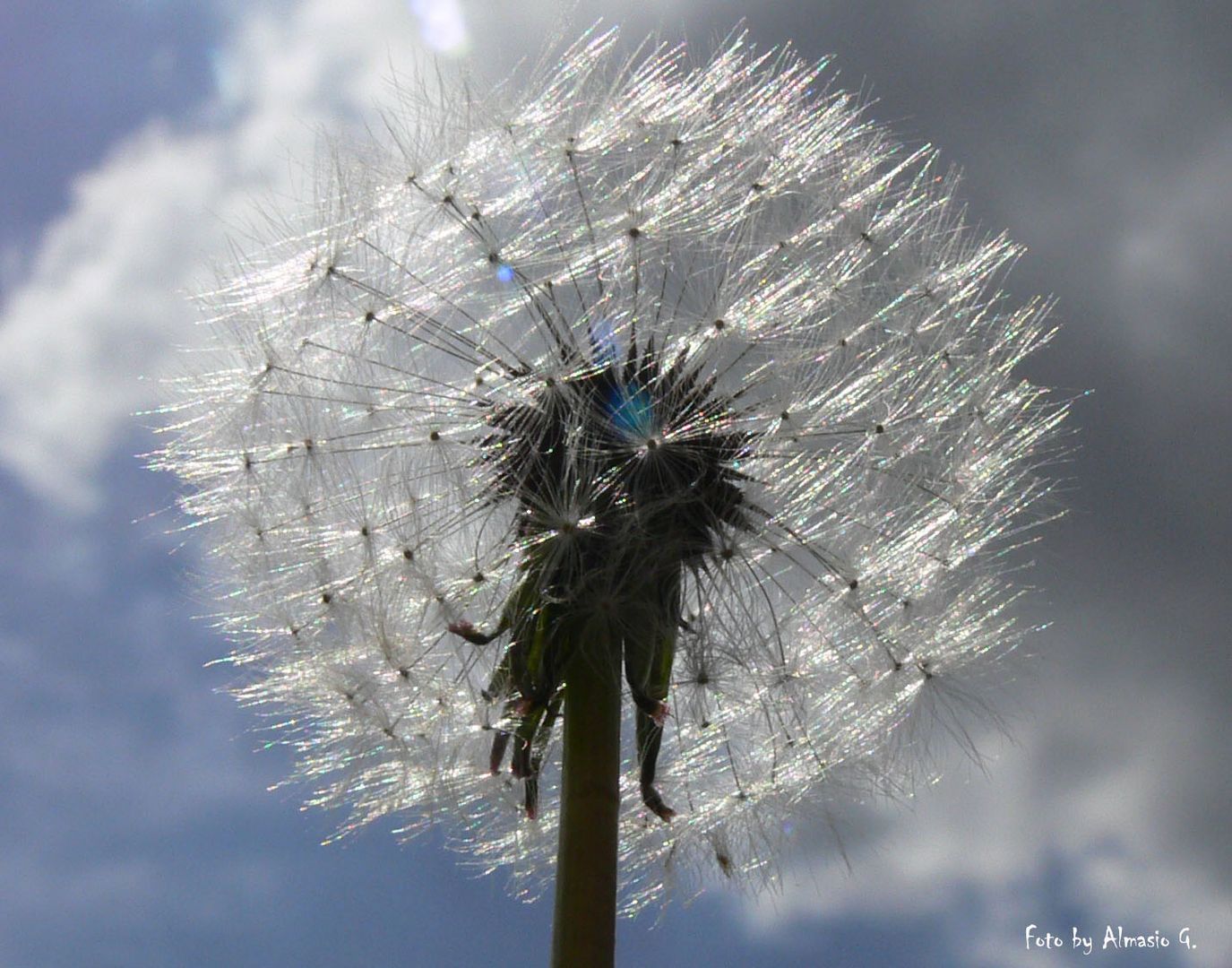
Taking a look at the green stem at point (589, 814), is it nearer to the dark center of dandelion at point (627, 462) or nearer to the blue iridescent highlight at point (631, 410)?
the dark center of dandelion at point (627, 462)

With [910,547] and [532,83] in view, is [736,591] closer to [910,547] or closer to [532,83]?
[910,547]

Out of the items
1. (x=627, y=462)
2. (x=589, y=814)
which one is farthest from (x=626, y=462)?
(x=589, y=814)

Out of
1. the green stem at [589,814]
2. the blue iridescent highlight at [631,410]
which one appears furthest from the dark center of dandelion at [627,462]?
the green stem at [589,814]

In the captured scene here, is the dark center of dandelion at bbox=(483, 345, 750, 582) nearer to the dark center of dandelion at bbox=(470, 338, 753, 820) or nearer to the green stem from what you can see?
the dark center of dandelion at bbox=(470, 338, 753, 820)

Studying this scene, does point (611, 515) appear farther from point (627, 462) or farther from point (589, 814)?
point (589, 814)

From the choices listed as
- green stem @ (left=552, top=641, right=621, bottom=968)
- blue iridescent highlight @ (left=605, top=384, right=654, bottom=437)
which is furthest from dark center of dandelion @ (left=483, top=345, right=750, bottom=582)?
green stem @ (left=552, top=641, right=621, bottom=968)

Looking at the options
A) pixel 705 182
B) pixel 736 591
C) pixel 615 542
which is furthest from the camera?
pixel 705 182

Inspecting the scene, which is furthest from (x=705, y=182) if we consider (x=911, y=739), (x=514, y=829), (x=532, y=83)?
Result: (x=514, y=829)
